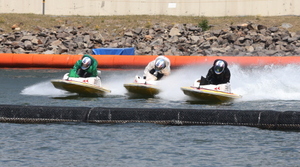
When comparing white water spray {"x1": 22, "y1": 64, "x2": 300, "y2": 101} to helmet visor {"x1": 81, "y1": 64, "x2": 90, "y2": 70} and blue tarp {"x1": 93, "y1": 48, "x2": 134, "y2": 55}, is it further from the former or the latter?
blue tarp {"x1": 93, "y1": 48, "x2": 134, "y2": 55}

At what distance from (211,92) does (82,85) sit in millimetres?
4074

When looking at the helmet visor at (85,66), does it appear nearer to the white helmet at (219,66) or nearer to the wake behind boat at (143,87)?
the wake behind boat at (143,87)

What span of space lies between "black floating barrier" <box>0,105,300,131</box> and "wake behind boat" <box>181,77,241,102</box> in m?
4.10

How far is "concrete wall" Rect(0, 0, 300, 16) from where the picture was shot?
1742 inches

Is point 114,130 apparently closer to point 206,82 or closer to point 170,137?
point 170,137

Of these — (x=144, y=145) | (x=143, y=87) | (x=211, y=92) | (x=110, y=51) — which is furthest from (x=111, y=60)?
(x=144, y=145)

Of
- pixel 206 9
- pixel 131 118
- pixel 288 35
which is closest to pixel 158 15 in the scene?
pixel 206 9

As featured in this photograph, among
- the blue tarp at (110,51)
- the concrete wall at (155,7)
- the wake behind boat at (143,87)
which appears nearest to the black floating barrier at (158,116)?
the wake behind boat at (143,87)

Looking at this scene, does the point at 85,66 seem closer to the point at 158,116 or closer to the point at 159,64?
the point at 159,64

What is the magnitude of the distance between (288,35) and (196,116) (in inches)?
1054

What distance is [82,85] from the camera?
18359mm

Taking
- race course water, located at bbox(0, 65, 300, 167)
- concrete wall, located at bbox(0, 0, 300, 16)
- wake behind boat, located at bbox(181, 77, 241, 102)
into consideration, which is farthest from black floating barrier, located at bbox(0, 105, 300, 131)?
concrete wall, located at bbox(0, 0, 300, 16)

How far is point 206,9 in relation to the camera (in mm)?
45719

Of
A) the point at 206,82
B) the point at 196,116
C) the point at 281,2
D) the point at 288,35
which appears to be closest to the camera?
the point at 196,116
